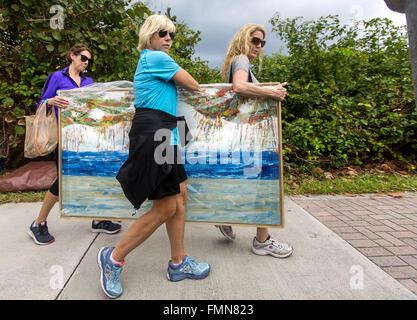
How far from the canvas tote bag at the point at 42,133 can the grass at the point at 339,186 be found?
167 cm

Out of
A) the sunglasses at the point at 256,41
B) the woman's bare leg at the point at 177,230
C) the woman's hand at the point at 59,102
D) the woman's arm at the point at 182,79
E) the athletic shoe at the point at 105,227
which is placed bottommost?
the athletic shoe at the point at 105,227

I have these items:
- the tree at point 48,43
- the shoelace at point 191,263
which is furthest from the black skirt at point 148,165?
the tree at point 48,43

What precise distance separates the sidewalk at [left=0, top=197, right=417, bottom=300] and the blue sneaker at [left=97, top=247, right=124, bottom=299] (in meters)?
0.08

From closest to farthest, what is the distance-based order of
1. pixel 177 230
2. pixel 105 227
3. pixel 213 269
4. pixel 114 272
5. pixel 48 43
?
pixel 114 272
pixel 177 230
pixel 213 269
pixel 105 227
pixel 48 43

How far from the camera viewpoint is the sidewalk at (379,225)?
207 centimetres

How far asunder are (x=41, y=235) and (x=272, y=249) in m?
2.18

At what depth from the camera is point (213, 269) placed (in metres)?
2.04

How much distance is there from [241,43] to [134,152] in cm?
131

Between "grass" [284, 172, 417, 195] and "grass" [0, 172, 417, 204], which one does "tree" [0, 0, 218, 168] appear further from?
"grass" [284, 172, 417, 195]

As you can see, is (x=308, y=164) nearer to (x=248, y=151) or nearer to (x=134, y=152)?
(x=248, y=151)

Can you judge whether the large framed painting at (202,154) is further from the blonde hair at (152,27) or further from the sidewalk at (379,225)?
the sidewalk at (379,225)

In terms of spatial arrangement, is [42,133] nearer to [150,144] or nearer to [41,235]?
[41,235]

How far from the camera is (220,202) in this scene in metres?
2.13

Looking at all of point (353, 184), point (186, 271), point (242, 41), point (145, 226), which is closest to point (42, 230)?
point (145, 226)
